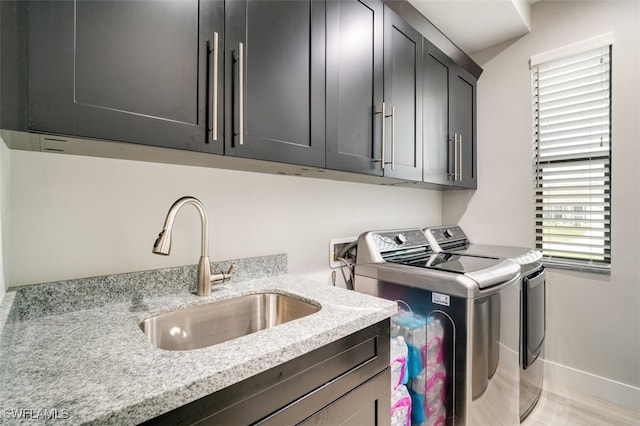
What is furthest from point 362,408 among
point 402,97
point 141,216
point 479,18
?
point 479,18

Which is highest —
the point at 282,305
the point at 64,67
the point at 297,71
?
the point at 297,71

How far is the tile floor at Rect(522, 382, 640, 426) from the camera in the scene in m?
1.76

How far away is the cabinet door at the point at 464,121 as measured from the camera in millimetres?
2109

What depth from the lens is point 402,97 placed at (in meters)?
1.62

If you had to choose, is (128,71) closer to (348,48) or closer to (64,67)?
(64,67)

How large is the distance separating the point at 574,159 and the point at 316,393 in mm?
2367

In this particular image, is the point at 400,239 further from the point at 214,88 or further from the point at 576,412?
the point at 576,412

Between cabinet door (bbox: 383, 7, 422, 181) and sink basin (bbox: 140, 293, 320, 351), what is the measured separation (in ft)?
2.67

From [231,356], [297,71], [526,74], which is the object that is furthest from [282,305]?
[526,74]

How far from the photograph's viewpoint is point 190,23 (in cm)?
86

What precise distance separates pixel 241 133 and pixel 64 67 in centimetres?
44

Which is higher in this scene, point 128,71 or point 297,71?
point 297,71

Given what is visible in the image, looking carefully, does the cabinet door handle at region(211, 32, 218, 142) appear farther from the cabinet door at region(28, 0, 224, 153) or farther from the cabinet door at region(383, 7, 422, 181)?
the cabinet door at region(383, 7, 422, 181)

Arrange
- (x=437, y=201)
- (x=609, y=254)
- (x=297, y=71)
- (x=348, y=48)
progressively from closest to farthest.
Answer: (x=297, y=71) → (x=348, y=48) → (x=609, y=254) → (x=437, y=201)
